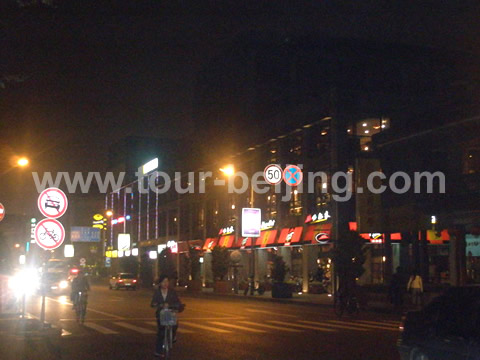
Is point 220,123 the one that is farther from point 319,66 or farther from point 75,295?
point 75,295

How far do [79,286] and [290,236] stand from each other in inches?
1076

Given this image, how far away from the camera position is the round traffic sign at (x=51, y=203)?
1888 centimetres

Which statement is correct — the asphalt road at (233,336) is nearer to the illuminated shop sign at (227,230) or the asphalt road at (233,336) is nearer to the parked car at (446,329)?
the parked car at (446,329)

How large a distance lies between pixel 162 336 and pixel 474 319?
21.4 ft

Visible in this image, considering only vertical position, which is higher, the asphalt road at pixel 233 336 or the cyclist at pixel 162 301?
the cyclist at pixel 162 301

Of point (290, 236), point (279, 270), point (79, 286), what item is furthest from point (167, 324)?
point (290, 236)

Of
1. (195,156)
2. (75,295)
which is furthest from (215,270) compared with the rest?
(75,295)

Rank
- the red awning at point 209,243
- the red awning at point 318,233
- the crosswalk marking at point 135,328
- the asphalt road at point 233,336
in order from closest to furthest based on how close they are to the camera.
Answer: the asphalt road at point 233,336
the crosswalk marking at point 135,328
the red awning at point 318,233
the red awning at point 209,243

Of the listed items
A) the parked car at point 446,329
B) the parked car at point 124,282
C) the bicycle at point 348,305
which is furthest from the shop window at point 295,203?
the parked car at point 446,329

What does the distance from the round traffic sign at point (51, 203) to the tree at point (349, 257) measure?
54.0 feet

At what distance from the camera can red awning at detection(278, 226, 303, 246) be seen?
49.5 m

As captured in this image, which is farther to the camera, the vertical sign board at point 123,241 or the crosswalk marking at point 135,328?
the vertical sign board at point 123,241

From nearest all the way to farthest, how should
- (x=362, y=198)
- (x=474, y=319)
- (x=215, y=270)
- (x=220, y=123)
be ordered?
1. (x=474, y=319)
2. (x=362, y=198)
3. (x=215, y=270)
4. (x=220, y=123)

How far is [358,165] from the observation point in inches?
1652
